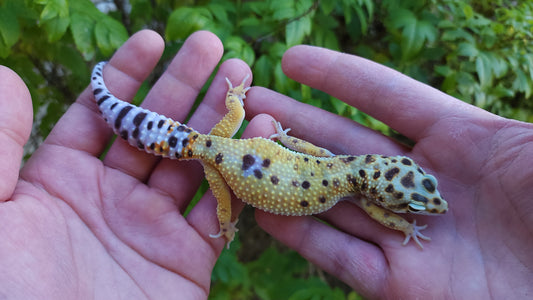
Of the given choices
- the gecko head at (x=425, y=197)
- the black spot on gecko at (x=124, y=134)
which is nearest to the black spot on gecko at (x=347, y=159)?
the gecko head at (x=425, y=197)

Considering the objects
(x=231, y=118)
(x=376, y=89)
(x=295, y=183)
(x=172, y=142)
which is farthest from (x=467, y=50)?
(x=172, y=142)

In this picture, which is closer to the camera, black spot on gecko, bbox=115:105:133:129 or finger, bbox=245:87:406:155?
black spot on gecko, bbox=115:105:133:129

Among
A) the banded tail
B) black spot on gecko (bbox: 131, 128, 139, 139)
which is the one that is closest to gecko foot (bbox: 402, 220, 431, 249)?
the banded tail

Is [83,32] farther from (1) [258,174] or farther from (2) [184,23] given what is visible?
(1) [258,174]

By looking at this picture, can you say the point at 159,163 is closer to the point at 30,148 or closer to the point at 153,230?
the point at 153,230

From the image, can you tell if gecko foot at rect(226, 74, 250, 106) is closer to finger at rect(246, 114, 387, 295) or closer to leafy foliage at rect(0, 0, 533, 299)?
leafy foliage at rect(0, 0, 533, 299)

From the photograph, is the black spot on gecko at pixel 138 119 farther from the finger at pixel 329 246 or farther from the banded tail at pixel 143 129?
the finger at pixel 329 246
